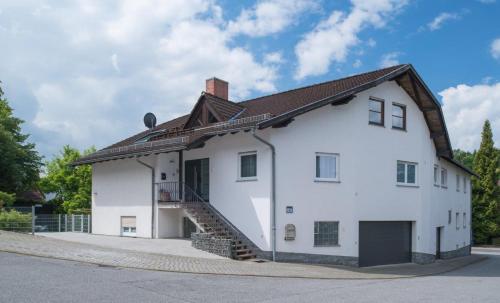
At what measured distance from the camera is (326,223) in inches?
773

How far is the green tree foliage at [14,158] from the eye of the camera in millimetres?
34375

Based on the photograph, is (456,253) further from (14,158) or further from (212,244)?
(14,158)

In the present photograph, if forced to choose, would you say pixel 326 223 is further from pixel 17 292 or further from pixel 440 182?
pixel 17 292

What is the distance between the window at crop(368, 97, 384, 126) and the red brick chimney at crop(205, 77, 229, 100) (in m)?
8.58

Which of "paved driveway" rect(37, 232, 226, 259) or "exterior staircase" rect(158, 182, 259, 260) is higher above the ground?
"exterior staircase" rect(158, 182, 259, 260)

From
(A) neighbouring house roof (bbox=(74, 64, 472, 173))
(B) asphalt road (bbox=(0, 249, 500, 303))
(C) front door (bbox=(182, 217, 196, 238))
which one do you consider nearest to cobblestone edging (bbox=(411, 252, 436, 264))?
(A) neighbouring house roof (bbox=(74, 64, 472, 173))

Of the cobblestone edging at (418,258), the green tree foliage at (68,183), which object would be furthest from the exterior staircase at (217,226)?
the green tree foliage at (68,183)

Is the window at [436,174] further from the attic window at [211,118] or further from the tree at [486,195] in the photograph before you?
the tree at [486,195]

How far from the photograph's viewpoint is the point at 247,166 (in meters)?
19.6

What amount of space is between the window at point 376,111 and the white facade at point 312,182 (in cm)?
25

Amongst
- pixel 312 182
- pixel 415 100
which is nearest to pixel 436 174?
pixel 415 100

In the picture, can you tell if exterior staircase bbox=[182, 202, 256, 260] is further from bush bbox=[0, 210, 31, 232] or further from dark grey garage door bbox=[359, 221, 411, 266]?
bush bbox=[0, 210, 31, 232]

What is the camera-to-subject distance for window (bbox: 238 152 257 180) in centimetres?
1930

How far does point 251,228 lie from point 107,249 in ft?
17.6
